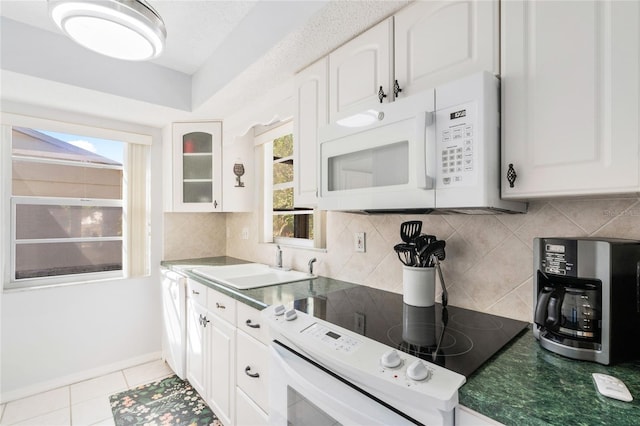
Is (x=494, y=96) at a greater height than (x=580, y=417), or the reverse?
(x=494, y=96)

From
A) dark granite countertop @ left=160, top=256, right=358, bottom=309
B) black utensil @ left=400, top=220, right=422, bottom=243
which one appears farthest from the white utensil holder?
dark granite countertop @ left=160, top=256, right=358, bottom=309

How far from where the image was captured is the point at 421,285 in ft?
4.30

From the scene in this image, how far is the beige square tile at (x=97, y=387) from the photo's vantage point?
7.39ft

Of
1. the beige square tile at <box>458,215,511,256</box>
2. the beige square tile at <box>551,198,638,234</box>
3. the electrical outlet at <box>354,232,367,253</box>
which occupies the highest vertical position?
the beige square tile at <box>551,198,638,234</box>

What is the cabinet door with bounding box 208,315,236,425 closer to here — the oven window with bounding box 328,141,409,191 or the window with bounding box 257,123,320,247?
the window with bounding box 257,123,320,247

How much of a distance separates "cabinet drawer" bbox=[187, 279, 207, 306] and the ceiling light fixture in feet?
4.49

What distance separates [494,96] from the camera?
3.11ft

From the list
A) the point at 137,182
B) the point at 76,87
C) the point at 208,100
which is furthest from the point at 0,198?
the point at 208,100

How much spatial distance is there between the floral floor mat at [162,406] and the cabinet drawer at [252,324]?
34.1 inches

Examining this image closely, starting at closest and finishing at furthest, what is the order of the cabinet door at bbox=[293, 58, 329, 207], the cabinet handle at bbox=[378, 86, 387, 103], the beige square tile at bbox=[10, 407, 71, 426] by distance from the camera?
the cabinet handle at bbox=[378, 86, 387, 103] → the cabinet door at bbox=[293, 58, 329, 207] → the beige square tile at bbox=[10, 407, 71, 426]

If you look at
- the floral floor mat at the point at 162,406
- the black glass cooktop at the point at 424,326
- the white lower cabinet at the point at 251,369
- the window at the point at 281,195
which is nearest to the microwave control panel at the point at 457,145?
the black glass cooktop at the point at 424,326

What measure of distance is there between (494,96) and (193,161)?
2474 mm

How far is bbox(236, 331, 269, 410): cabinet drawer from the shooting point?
1.42 meters

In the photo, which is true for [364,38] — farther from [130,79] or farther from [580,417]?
[130,79]
